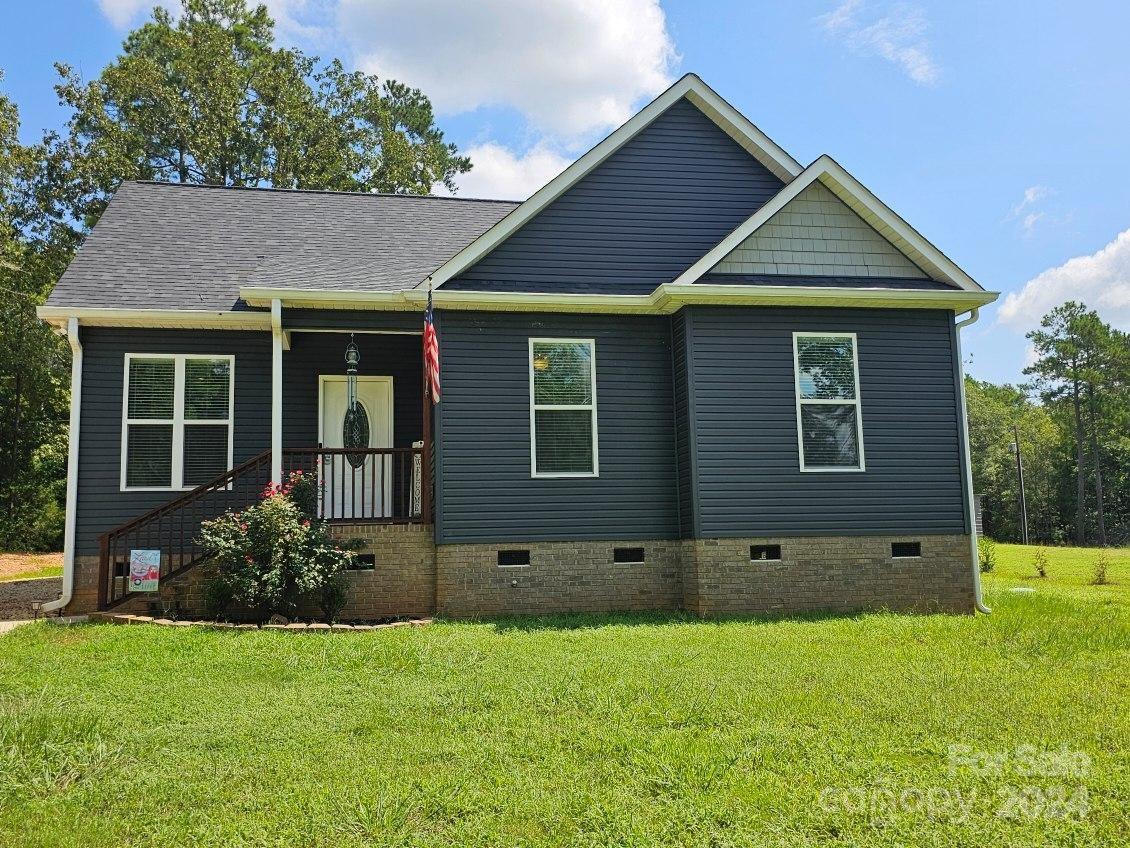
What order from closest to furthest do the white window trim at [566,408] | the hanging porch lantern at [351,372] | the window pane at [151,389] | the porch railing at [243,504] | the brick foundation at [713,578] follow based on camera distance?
the porch railing at [243,504], the brick foundation at [713,578], the white window trim at [566,408], the window pane at [151,389], the hanging porch lantern at [351,372]

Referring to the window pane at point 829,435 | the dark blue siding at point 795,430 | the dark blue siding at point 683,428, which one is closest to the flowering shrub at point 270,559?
the dark blue siding at point 683,428

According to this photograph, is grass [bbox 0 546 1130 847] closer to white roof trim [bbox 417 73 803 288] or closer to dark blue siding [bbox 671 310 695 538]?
dark blue siding [bbox 671 310 695 538]

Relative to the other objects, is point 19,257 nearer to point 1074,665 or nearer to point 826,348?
point 826,348

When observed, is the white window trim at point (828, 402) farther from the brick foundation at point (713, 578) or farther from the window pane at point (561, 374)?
the window pane at point (561, 374)

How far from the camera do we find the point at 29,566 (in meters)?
20.2

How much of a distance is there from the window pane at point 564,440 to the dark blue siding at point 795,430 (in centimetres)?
142

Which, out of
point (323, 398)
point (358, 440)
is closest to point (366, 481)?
point (358, 440)

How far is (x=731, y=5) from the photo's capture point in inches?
400

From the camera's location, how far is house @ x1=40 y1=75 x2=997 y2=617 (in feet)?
34.4

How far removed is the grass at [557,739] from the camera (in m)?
4.16

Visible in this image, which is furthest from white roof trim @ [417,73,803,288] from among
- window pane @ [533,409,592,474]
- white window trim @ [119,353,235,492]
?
white window trim @ [119,353,235,492]

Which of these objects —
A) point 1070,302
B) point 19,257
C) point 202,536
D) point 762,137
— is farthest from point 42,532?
point 1070,302

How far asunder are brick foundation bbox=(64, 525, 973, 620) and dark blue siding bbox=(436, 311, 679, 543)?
0.99ft

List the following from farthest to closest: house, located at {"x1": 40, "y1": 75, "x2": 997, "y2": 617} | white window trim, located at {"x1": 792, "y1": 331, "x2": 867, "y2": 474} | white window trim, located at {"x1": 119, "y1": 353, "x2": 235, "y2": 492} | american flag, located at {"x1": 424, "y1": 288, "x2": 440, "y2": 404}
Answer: white window trim, located at {"x1": 119, "y1": 353, "x2": 235, "y2": 492} < white window trim, located at {"x1": 792, "y1": 331, "x2": 867, "y2": 474} < house, located at {"x1": 40, "y1": 75, "x2": 997, "y2": 617} < american flag, located at {"x1": 424, "y1": 288, "x2": 440, "y2": 404}
